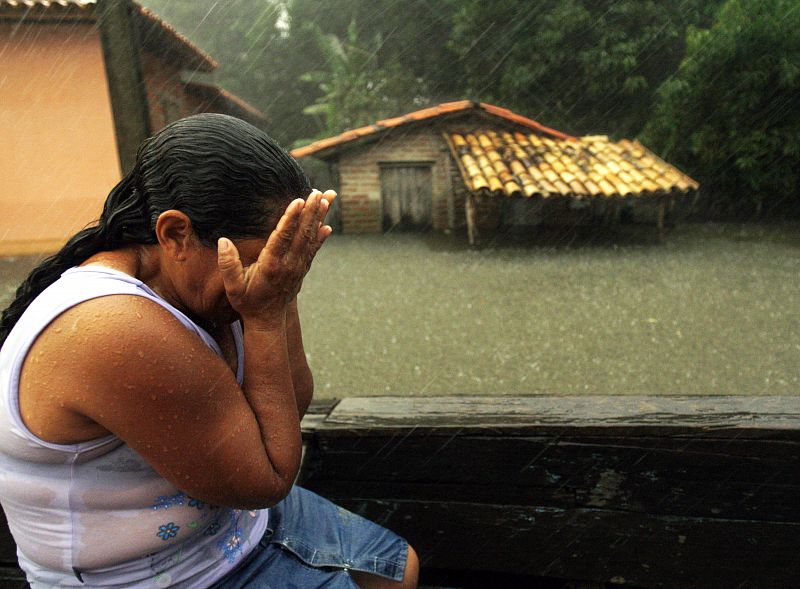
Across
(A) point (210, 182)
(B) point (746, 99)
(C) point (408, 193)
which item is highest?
(B) point (746, 99)

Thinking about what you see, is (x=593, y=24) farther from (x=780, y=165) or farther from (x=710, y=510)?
(x=710, y=510)

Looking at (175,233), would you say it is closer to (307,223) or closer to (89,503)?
(307,223)

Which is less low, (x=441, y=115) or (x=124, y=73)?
(x=441, y=115)

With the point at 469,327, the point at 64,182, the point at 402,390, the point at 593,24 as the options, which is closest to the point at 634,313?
the point at 469,327

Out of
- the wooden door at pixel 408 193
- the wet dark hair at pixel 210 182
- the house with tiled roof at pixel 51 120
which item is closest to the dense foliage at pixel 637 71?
the house with tiled roof at pixel 51 120

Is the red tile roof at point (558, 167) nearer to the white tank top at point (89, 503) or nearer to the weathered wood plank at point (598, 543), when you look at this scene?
the weathered wood plank at point (598, 543)

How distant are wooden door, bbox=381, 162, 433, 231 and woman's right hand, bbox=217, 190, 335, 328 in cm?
519

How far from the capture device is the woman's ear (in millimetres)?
686

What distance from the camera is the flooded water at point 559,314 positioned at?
10.5ft

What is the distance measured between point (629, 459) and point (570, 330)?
275cm

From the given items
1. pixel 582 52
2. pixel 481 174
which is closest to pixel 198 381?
pixel 481 174

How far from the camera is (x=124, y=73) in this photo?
186cm

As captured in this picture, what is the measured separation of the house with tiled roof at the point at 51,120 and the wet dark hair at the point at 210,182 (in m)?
2.79

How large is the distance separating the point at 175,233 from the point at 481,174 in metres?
4.73
